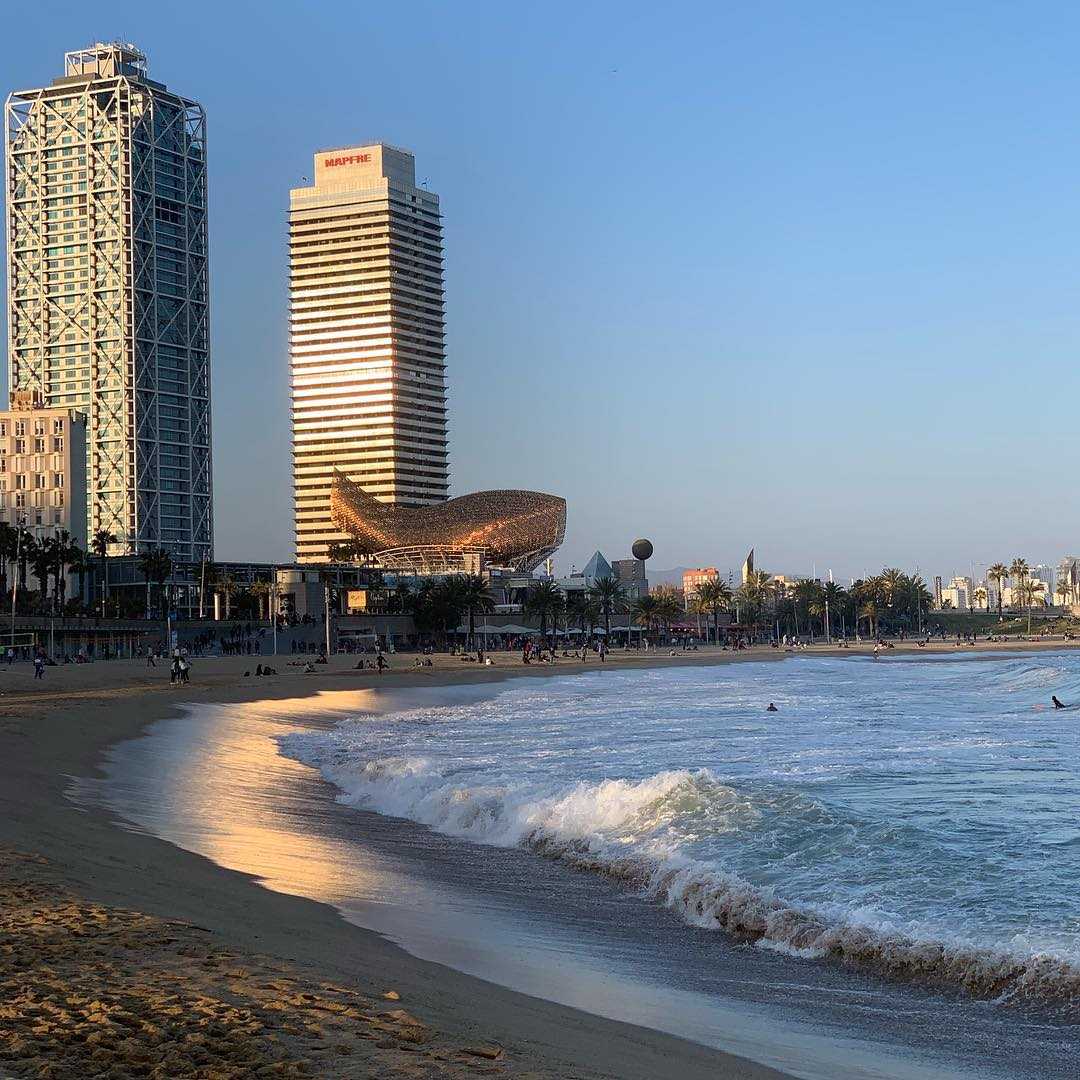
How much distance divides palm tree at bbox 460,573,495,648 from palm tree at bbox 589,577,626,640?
17.3 meters

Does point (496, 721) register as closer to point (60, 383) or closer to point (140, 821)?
point (140, 821)

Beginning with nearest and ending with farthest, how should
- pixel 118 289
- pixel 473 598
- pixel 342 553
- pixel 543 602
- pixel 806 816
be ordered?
pixel 806 816, pixel 473 598, pixel 543 602, pixel 342 553, pixel 118 289

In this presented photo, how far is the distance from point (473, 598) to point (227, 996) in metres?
122

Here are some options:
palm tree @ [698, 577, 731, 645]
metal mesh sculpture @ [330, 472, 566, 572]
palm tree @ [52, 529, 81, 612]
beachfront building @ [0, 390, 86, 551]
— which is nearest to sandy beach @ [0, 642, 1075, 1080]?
palm tree @ [52, 529, 81, 612]

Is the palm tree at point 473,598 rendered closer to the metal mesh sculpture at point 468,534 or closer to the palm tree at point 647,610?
the palm tree at point 647,610

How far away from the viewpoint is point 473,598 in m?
129

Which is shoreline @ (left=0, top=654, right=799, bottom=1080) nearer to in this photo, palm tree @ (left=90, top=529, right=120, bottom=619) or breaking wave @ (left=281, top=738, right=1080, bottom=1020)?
breaking wave @ (left=281, top=738, right=1080, bottom=1020)

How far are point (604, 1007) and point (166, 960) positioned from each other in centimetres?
283

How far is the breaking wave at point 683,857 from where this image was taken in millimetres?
9938

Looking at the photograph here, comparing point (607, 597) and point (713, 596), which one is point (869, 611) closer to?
point (713, 596)

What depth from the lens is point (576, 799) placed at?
18047 mm

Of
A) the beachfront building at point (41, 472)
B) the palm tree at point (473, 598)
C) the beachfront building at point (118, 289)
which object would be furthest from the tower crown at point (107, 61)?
the palm tree at point (473, 598)

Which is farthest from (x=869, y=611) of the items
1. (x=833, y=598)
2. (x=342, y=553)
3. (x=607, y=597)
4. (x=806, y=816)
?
(x=806, y=816)

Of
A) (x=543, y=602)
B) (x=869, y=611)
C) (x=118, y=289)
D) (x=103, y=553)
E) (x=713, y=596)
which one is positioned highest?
(x=118, y=289)
